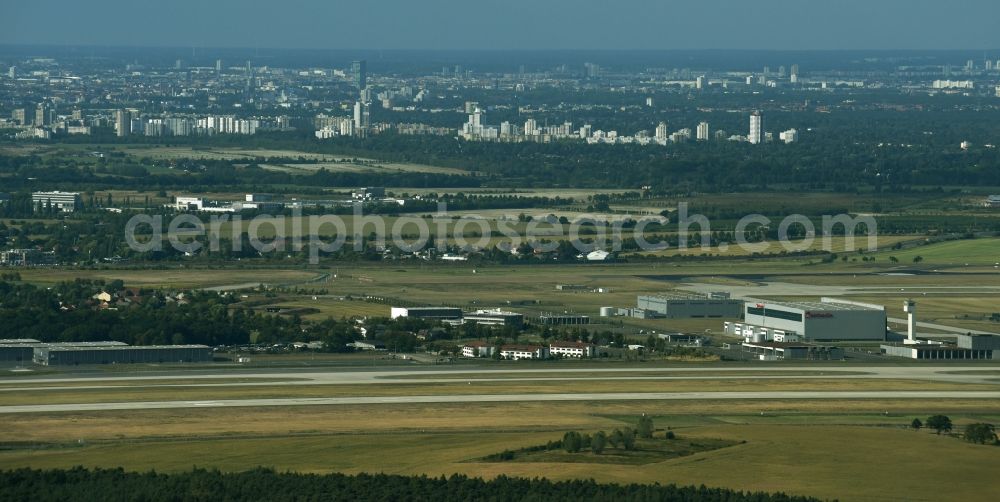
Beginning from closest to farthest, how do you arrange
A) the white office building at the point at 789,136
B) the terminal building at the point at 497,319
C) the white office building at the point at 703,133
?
1. the terminal building at the point at 497,319
2. the white office building at the point at 789,136
3. the white office building at the point at 703,133

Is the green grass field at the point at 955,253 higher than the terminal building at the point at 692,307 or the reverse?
higher

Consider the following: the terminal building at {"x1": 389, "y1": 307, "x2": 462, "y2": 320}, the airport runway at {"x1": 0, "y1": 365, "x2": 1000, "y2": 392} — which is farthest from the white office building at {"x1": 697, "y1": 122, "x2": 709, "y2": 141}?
the airport runway at {"x1": 0, "y1": 365, "x2": 1000, "y2": 392}

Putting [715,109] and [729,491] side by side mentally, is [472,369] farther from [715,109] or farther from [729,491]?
[715,109]

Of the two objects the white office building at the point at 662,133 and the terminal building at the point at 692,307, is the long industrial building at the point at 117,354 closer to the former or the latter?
the terminal building at the point at 692,307

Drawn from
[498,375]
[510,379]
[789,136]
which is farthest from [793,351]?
[789,136]

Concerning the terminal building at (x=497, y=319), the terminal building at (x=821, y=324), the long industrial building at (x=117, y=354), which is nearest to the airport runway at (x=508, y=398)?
the long industrial building at (x=117, y=354)

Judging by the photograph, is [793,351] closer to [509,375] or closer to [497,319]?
[497,319]
